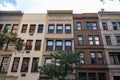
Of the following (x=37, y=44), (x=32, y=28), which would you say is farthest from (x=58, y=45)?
(x=32, y=28)

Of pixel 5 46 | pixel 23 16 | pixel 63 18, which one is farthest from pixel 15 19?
pixel 63 18

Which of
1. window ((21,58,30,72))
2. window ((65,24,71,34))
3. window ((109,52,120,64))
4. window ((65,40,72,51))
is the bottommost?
window ((21,58,30,72))

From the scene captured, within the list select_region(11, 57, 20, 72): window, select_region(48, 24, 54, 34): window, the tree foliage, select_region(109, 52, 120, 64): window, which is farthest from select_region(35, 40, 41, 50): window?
select_region(109, 52, 120, 64): window

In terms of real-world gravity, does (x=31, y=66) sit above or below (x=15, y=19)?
below

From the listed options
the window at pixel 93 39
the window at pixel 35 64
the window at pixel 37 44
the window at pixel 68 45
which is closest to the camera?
the window at pixel 35 64

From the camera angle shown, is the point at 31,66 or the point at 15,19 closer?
the point at 31,66

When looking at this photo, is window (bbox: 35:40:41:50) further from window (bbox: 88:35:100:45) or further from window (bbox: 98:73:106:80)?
window (bbox: 98:73:106:80)

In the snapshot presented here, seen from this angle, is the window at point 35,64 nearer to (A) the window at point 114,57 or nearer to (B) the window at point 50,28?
(B) the window at point 50,28

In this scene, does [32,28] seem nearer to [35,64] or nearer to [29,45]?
[29,45]

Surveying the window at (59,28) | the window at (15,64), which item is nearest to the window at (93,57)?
the window at (59,28)

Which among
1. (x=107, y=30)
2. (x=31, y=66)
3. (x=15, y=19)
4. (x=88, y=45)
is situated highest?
(x=15, y=19)

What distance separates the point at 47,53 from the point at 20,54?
4.41m

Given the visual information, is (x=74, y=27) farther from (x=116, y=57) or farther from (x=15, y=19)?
(x=15, y=19)

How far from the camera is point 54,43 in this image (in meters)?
25.6
